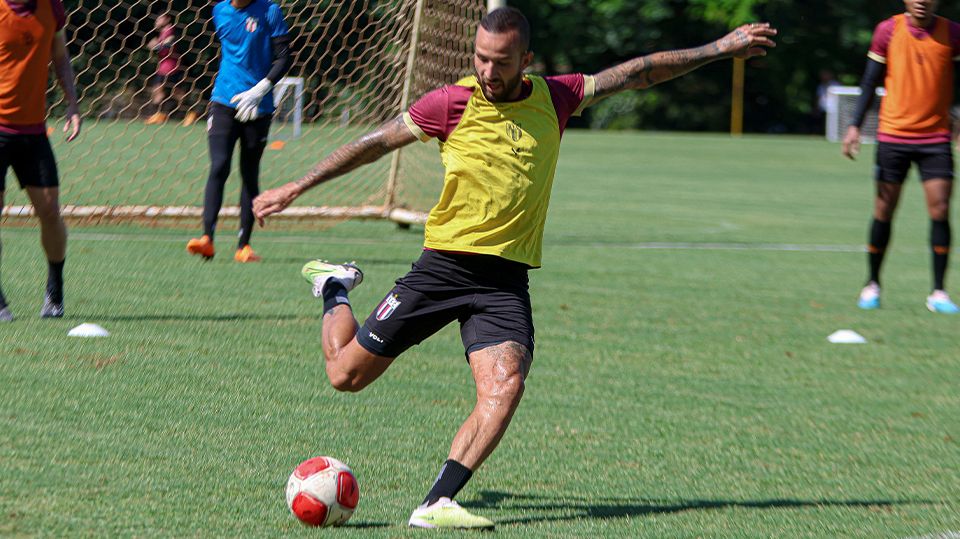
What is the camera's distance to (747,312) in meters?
10.2

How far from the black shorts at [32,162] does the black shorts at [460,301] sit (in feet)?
12.5

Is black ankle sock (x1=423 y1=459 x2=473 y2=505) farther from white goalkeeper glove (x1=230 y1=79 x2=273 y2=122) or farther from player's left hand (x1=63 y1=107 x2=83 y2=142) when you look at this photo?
player's left hand (x1=63 y1=107 x2=83 y2=142)

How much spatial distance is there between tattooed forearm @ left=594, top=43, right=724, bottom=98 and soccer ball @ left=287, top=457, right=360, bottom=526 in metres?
1.96

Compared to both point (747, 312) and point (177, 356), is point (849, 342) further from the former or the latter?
point (177, 356)

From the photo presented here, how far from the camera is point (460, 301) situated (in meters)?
5.13

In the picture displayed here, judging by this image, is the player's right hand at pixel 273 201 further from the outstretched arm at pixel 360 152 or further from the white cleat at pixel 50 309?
the white cleat at pixel 50 309

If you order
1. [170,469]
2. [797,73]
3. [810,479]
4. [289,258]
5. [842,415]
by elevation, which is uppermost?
[170,469]

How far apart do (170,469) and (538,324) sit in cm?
438

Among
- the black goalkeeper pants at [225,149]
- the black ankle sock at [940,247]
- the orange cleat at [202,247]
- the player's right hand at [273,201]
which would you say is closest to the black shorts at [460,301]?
the player's right hand at [273,201]

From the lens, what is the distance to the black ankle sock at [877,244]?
10.7m

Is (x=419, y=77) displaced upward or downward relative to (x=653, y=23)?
upward

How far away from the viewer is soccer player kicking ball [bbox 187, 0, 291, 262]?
1052 centimetres

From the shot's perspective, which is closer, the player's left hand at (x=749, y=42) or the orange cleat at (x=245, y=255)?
the player's left hand at (x=749, y=42)

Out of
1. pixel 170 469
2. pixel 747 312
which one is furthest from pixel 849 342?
pixel 170 469
